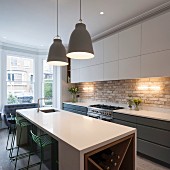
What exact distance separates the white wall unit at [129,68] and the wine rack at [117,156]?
1.67 metres

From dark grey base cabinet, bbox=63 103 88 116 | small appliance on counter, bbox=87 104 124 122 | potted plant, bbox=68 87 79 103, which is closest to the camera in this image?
small appliance on counter, bbox=87 104 124 122

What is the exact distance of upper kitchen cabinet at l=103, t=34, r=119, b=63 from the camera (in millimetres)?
3502

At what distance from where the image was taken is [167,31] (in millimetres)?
2512

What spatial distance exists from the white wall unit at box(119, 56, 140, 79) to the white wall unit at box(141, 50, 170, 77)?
0.39 feet

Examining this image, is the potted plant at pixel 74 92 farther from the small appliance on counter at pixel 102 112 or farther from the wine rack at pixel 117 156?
the wine rack at pixel 117 156

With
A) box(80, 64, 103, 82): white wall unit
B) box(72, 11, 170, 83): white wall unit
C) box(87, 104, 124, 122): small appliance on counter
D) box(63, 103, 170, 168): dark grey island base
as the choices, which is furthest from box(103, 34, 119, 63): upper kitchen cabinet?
box(63, 103, 170, 168): dark grey island base

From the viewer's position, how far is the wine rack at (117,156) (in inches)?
61.2

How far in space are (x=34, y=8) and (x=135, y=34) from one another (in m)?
2.14

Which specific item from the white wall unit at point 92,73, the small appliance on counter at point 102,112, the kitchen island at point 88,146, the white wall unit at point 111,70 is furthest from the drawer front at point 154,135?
the white wall unit at point 92,73

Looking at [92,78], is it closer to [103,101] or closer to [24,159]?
[103,101]

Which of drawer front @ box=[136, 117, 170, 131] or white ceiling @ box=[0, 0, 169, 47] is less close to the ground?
white ceiling @ box=[0, 0, 169, 47]

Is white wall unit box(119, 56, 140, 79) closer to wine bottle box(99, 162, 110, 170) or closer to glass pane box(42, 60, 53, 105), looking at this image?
wine bottle box(99, 162, 110, 170)

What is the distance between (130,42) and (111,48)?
0.59 m

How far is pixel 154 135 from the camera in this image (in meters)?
2.53
